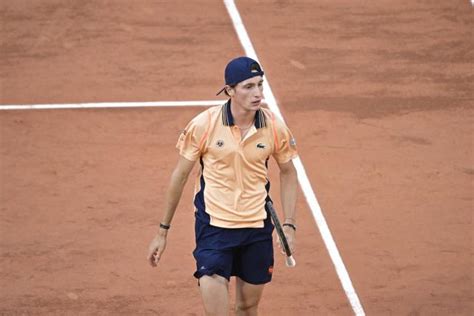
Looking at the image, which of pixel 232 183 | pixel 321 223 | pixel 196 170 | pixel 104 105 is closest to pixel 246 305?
pixel 232 183

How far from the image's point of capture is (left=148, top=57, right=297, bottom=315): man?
24.3 feet

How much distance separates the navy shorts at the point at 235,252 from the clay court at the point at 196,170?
5.31ft

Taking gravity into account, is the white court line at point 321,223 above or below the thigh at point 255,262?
below

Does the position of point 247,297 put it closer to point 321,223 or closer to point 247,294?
point 247,294

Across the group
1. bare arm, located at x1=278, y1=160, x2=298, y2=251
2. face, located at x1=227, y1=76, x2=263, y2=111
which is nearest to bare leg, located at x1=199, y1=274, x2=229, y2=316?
bare arm, located at x1=278, y1=160, x2=298, y2=251

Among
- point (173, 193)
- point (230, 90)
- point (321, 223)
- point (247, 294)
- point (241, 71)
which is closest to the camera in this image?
point (241, 71)

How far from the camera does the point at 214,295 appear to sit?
741 centimetres

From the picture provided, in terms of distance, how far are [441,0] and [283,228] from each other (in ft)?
30.0

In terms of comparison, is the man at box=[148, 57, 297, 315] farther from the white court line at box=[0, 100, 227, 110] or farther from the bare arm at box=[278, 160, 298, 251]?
the white court line at box=[0, 100, 227, 110]

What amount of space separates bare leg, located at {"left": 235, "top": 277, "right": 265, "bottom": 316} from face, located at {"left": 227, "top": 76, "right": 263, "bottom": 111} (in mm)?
1274

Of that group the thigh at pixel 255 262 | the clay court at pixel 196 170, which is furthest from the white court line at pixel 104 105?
the thigh at pixel 255 262

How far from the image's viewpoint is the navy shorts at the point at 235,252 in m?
7.47

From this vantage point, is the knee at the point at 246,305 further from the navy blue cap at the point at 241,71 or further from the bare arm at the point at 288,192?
the navy blue cap at the point at 241,71

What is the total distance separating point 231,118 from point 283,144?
1.40 feet
